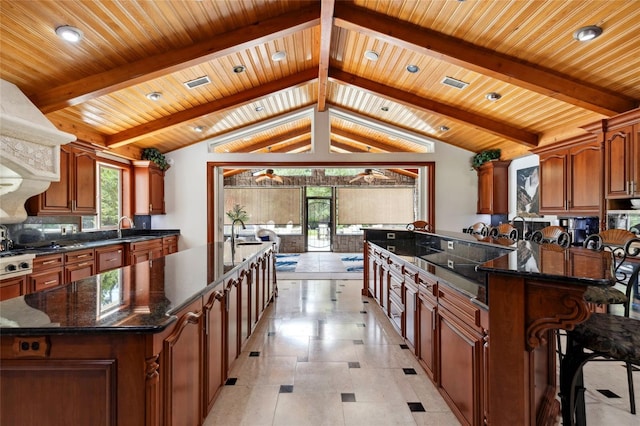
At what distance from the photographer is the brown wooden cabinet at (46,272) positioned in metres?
3.32

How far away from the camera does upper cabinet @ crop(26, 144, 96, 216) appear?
3936 mm

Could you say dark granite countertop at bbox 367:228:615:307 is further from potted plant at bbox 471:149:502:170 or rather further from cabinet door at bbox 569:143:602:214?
potted plant at bbox 471:149:502:170

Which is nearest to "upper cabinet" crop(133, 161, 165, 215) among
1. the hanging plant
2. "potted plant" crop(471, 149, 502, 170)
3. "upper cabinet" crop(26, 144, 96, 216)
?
the hanging plant

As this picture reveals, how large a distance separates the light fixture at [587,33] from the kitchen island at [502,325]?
2.16 metres

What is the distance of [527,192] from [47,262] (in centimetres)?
725

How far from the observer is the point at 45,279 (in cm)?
347

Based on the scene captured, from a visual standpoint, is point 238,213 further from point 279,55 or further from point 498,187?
point 498,187

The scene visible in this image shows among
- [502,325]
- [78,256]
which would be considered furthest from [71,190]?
[502,325]

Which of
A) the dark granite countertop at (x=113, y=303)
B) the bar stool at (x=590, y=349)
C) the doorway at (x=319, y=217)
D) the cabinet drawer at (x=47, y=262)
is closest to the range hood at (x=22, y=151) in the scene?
the cabinet drawer at (x=47, y=262)

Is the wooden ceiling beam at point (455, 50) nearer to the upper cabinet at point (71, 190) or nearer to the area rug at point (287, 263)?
the upper cabinet at point (71, 190)

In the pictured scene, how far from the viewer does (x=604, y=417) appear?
1979 millimetres

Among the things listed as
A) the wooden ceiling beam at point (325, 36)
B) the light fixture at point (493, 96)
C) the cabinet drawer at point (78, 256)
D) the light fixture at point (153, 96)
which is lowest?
the cabinet drawer at point (78, 256)

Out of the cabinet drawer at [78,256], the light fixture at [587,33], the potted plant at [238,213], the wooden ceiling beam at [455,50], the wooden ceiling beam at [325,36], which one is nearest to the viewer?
the light fixture at [587,33]

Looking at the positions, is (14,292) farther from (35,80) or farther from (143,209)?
(143,209)
